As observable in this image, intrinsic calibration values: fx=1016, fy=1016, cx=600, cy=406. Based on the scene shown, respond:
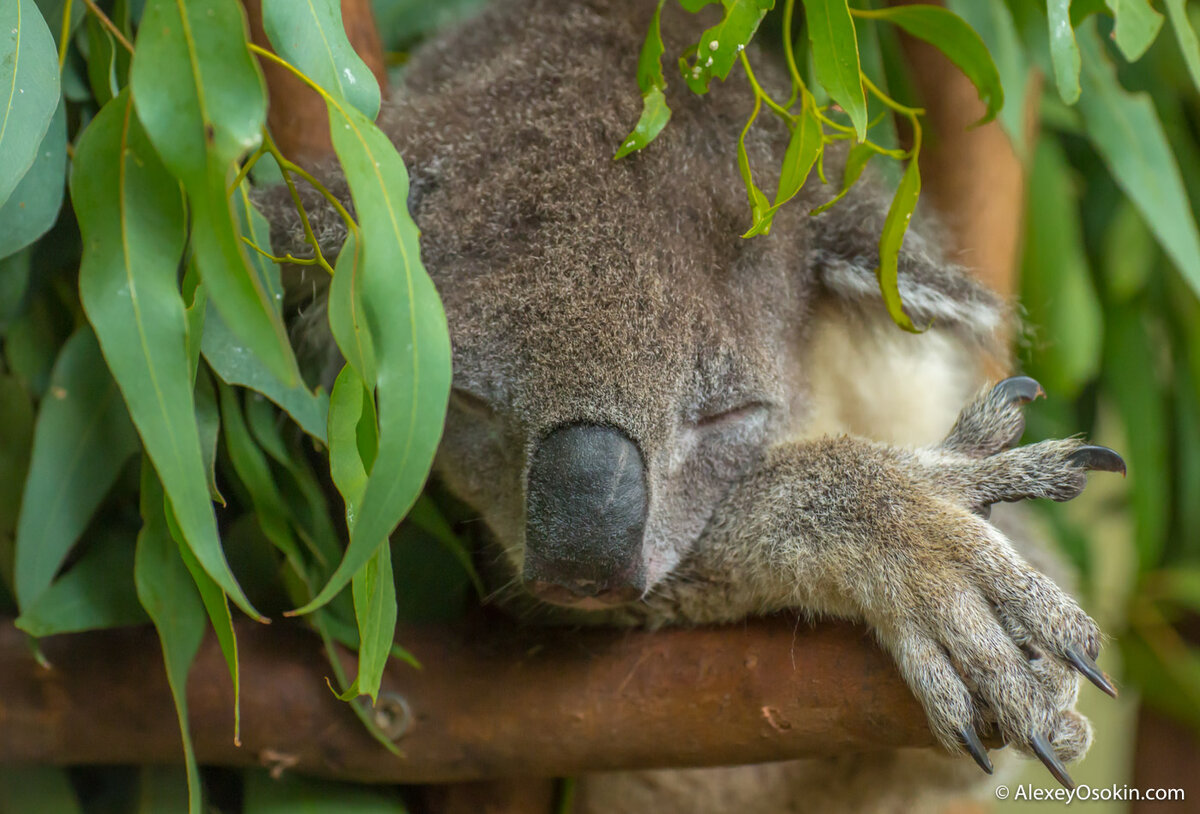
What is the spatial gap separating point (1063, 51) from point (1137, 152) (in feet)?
2.85

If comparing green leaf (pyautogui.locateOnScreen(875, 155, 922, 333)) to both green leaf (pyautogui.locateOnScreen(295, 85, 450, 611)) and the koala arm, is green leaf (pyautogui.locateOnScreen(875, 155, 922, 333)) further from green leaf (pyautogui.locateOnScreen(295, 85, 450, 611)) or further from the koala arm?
green leaf (pyautogui.locateOnScreen(295, 85, 450, 611))

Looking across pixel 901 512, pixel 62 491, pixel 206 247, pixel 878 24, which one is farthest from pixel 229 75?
pixel 878 24

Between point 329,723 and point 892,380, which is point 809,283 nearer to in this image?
point 892,380

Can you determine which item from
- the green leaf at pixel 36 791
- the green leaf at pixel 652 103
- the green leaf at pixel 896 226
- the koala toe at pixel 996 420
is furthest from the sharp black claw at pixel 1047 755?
the green leaf at pixel 36 791

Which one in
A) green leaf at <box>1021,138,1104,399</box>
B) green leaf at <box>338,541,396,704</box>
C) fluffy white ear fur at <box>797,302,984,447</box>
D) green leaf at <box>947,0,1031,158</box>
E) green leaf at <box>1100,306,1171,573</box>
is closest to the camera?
green leaf at <box>338,541,396,704</box>

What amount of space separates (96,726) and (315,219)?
0.87 metres

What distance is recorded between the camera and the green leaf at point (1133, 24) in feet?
4.38

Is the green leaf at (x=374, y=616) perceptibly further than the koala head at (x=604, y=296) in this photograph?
No

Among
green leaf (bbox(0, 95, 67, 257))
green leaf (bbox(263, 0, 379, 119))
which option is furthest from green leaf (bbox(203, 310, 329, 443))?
green leaf (bbox(263, 0, 379, 119))

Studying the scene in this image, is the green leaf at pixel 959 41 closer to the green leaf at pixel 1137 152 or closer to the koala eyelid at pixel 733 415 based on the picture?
the koala eyelid at pixel 733 415

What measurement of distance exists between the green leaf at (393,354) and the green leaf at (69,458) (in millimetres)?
766

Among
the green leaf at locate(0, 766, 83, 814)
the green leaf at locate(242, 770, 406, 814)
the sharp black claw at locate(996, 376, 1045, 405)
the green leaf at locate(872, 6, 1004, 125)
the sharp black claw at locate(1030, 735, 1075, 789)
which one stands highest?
the green leaf at locate(872, 6, 1004, 125)

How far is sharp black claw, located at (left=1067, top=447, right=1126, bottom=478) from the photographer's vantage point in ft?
4.34

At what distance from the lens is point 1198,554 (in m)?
3.40
